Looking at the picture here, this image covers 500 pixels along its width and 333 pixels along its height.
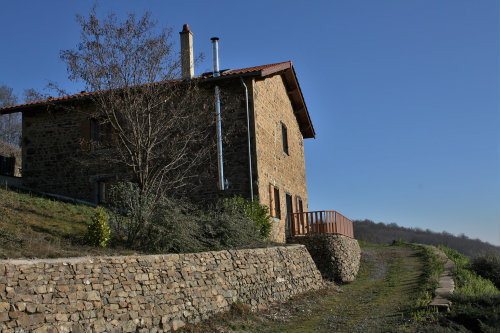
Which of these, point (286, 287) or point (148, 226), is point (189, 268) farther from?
point (286, 287)

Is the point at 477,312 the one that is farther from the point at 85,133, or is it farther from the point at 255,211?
the point at 85,133

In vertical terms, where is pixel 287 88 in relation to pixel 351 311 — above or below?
above

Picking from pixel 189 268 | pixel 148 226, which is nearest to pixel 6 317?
pixel 189 268

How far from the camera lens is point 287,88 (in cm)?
1969

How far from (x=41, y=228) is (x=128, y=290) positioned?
3.46 m

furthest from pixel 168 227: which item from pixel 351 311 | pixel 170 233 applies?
pixel 351 311

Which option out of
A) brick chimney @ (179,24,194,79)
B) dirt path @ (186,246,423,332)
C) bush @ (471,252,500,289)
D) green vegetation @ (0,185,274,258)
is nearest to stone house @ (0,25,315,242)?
brick chimney @ (179,24,194,79)

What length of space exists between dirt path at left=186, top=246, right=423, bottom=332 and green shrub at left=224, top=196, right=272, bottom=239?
7.68ft

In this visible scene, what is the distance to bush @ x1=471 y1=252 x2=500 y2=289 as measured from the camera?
44.2ft

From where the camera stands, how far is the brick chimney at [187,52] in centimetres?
1526

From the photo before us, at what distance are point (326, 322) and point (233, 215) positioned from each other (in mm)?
4178

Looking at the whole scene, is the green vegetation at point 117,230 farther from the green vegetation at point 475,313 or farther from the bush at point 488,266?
the bush at point 488,266

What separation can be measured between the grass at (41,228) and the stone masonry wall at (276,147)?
5.40 m

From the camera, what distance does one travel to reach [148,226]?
10.2m
